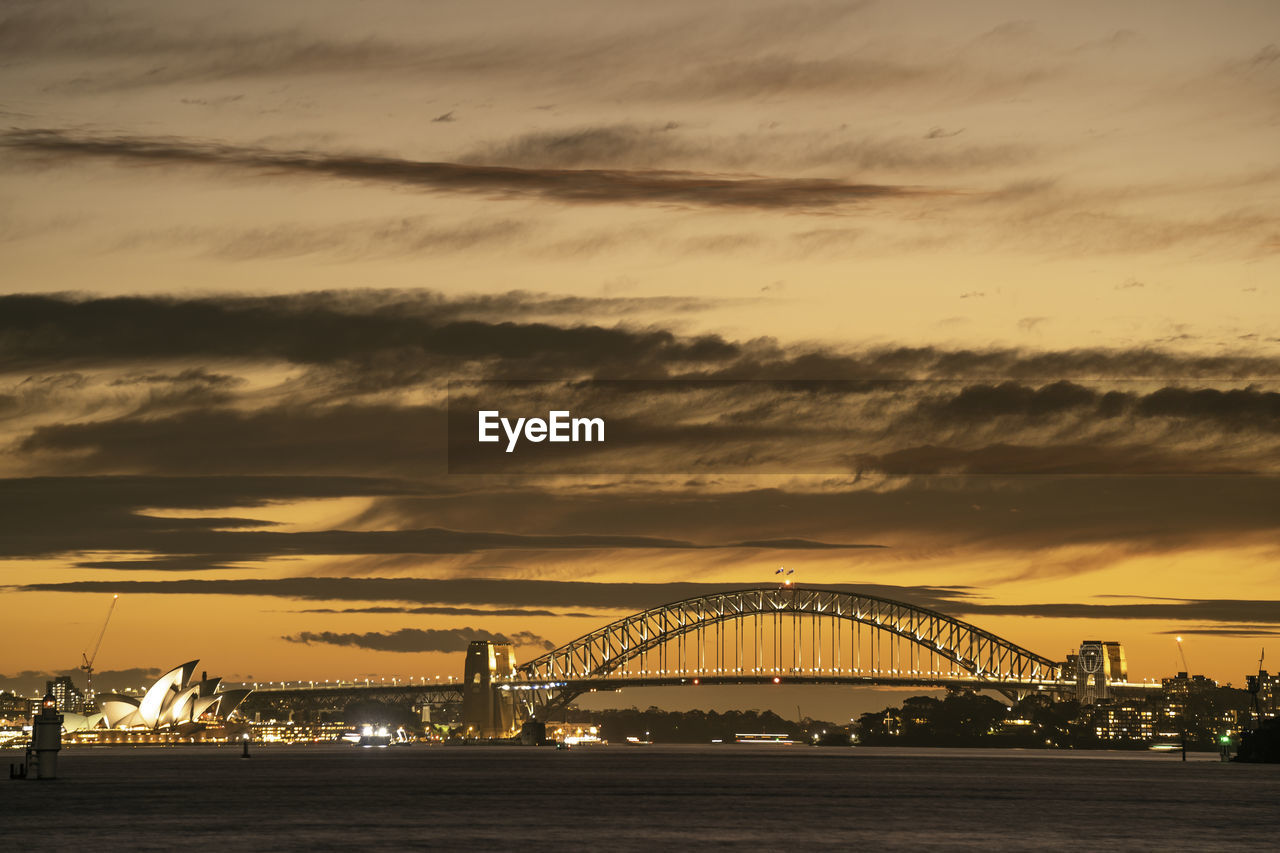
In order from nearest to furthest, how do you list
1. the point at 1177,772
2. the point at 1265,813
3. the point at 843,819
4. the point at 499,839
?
the point at 499,839 < the point at 843,819 < the point at 1265,813 < the point at 1177,772

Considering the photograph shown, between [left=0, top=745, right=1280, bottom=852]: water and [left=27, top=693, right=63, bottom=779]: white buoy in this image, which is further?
→ [left=27, top=693, right=63, bottom=779]: white buoy

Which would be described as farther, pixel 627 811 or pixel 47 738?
pixel 47 738

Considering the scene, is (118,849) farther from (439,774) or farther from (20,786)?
(439,774)

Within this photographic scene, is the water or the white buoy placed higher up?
the white buoy

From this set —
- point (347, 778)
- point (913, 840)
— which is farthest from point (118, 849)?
point (347, 778)

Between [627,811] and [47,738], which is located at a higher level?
[47,738]

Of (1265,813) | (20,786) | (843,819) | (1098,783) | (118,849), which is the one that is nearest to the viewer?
(118,849)

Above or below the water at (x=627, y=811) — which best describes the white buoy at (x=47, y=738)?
→ above

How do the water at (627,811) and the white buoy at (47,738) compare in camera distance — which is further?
the white buoy at (47,738)
